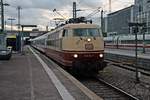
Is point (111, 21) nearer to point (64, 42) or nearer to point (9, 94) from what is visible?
point (64, 42)

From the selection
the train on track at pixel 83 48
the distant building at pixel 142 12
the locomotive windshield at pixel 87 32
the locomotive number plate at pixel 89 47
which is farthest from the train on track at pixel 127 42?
the locomotive number plate at pixel 89 47

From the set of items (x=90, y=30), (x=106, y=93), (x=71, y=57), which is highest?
(x=90, y=30)

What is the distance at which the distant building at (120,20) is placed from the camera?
306 ft

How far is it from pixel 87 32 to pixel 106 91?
5.28 meters

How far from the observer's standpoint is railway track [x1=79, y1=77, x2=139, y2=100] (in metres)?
14.0

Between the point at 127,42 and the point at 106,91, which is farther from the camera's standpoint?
the point at 127,42

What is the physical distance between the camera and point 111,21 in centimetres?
9638

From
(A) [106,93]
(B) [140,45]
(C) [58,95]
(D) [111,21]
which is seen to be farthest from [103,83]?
(D) [111,21]

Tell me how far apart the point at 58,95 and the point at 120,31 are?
87.1 meters

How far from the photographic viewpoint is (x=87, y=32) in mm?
20359

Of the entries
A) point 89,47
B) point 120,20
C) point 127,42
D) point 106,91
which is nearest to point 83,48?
point 89,47

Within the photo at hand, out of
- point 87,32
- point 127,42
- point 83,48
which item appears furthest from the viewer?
point 127,42

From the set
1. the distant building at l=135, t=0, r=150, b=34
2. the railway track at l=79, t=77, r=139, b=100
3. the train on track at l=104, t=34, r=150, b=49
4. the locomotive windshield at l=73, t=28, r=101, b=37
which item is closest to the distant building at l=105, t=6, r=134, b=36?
the distant building at l=135, t=0, r=150, b=34

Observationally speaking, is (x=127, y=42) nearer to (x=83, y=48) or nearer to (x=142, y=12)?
(x=142, y=12)
